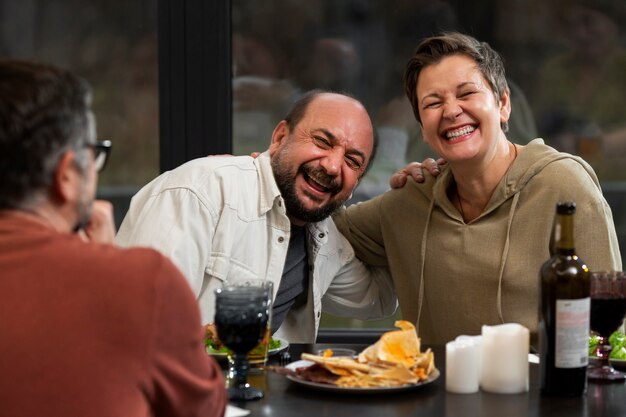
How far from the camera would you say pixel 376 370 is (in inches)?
69.7

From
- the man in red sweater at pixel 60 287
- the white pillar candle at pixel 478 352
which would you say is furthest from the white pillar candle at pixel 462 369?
the man in red sweater at pixel 60 287

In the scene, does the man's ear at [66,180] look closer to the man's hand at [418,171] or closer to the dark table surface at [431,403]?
the dark table surface at [431,403]

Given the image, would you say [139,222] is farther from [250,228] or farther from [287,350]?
[287,350]

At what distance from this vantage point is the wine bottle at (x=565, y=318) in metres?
1.72

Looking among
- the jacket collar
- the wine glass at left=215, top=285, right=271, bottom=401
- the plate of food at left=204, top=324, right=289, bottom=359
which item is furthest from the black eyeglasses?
the jacket collar

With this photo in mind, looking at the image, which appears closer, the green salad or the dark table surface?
the dark table surface

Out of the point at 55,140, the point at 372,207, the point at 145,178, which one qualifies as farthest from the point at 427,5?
the point at 55,140

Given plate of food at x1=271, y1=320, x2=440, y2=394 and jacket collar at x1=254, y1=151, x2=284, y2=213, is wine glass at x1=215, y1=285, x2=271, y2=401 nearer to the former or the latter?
plate of food at x1=271, y1=320, x2=440, y2=394

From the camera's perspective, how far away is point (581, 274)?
1.73m

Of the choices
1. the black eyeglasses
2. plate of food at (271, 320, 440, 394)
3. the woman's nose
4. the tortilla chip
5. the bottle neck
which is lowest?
plate of food at (271, 320, 440, 394)

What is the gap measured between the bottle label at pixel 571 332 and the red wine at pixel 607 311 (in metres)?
0.09

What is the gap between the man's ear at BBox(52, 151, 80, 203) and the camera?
1.25 m

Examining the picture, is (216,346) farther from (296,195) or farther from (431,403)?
(296,195)

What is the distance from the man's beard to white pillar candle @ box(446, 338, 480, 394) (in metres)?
1.02
